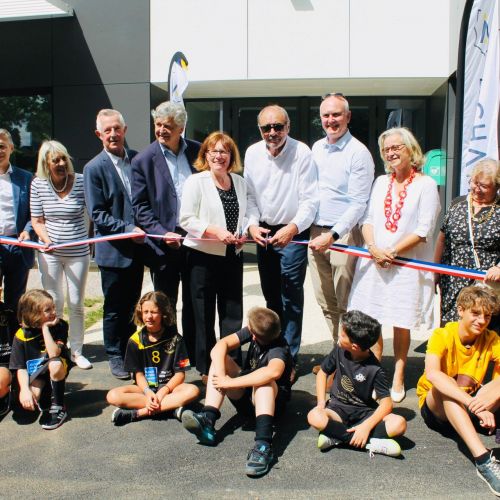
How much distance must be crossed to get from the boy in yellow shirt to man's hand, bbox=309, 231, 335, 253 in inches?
41.8

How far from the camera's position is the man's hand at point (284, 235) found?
4375 mm

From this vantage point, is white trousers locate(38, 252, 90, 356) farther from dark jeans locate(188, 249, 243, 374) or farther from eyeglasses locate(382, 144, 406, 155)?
eyeglasses locate(382, 144, 406, 155)

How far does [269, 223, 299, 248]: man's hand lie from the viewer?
4.38 metres

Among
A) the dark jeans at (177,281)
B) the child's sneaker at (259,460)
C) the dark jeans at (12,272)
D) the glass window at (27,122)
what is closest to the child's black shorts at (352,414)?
the child's sneaker at (259,460)

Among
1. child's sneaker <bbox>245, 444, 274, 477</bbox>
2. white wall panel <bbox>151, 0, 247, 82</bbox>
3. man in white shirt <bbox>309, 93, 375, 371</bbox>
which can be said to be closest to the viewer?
child's sneaker <bbox>245, 444, 274, 477</bbox>

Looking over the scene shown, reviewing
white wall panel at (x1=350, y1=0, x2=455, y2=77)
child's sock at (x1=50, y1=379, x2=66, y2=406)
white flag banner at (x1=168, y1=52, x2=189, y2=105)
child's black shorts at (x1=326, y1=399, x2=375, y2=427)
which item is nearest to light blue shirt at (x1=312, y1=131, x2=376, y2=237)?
child's black shorts at (x1=326, y1=399, x2=375, y2=427)

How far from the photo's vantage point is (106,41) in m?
10.7

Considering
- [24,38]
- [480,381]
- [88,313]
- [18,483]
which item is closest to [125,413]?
[18,483]

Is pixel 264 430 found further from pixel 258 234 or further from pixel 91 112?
pixel 91 112

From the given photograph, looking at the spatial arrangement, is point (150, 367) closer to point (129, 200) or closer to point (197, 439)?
point (197, 439)

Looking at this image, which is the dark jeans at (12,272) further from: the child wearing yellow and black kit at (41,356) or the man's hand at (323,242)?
the man's hand at (323,242)

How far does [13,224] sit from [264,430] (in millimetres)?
2956

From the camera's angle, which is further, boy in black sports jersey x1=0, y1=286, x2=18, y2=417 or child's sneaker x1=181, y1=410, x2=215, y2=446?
boy in black sports jersey x1=0, y1=286, x2=18, y2=417

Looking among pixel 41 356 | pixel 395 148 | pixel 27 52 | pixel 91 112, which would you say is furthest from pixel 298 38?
pixel 41 356
